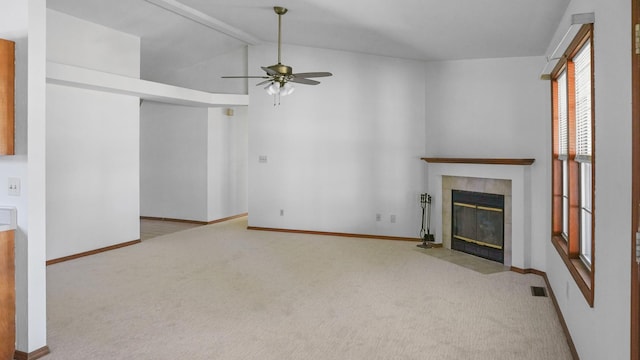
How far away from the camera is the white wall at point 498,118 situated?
16.7ft

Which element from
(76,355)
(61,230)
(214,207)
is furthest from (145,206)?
(76,355)

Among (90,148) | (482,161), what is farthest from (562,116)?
(90,148)

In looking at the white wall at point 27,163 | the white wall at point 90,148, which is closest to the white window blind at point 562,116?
the white wall at point 27,163

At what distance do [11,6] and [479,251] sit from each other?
214 inches

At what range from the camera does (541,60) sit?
5.30 metres

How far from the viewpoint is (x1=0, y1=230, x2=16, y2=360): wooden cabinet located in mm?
2770

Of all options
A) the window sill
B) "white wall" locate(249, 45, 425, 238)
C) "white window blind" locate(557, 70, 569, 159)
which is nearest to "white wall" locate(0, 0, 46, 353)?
the window sill

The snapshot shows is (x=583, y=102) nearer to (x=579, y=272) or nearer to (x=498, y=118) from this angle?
(x=579, y=272)

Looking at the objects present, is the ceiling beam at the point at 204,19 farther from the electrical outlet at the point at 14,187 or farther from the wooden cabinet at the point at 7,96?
the electrical outlet at the point at 14,187

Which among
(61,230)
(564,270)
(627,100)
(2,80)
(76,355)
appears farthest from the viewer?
(61,230)

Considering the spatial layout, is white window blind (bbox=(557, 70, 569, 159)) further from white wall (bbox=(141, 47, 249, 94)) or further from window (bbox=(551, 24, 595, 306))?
white wall (bbox=(141, 47, 249, 94))

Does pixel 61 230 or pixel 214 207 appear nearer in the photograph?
pixel 61 230

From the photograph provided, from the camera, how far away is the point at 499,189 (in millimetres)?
5480

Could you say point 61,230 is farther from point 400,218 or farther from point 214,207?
point 400,218
